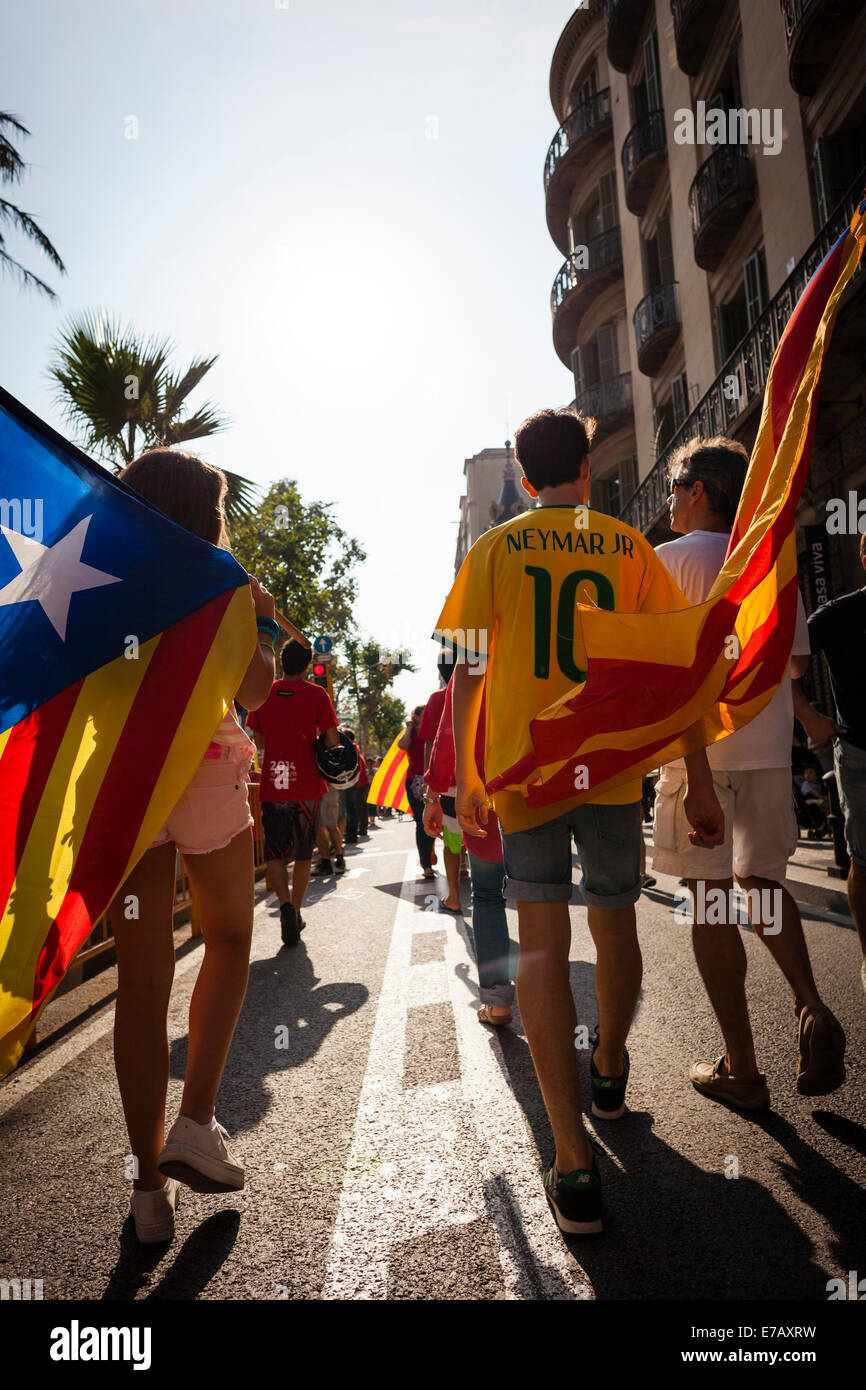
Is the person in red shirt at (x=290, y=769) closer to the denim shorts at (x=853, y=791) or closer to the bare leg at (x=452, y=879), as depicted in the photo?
the bare leg at (x=452, y=879)

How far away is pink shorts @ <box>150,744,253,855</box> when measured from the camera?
263 centimetres

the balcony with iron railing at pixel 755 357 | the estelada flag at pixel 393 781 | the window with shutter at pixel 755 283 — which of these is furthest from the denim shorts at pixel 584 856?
the window with shutter at pixel 755 283

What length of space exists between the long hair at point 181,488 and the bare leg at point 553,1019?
1.47 metres

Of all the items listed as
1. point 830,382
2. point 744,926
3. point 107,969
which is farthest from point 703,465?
point 830,382

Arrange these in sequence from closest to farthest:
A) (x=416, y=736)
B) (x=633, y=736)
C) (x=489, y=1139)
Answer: (x=633, y=736) < (x=489, y=1139) < (x=416, y=736)

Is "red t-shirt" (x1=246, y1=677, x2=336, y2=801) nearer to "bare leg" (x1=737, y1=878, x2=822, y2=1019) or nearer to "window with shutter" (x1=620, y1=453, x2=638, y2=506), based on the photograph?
"bare leg" (x1=737, y1=878, x2=822, y2=1019)

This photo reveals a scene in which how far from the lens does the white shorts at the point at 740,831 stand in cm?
325

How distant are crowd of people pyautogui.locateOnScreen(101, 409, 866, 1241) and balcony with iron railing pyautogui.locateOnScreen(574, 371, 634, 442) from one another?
23.6 meters

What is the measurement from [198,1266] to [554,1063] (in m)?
0.99

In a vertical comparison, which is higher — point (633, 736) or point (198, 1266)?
point (633, 736)

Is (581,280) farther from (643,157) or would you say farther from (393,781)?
(393,781)

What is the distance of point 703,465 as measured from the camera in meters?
3.59

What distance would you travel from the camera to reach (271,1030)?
448 centimetres
